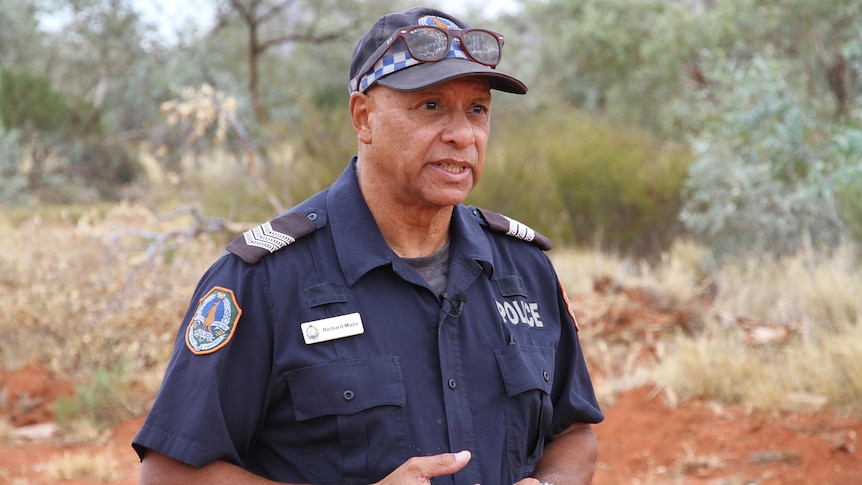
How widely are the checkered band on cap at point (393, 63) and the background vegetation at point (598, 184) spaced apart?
A: 4.40 metres

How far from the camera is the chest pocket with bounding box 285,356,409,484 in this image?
7.30 feet

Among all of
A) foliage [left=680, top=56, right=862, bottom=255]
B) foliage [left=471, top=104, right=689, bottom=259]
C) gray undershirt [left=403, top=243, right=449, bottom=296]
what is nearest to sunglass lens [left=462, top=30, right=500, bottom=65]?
gray undershirt [left=403, top=243, right=449, bottom=296]

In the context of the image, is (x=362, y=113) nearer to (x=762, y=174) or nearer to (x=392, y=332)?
(x=392, y=332)

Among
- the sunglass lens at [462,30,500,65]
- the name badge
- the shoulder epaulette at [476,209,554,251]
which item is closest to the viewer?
the name badge

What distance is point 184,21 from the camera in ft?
73.4

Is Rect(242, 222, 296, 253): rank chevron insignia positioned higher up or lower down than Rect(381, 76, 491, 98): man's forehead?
lower down

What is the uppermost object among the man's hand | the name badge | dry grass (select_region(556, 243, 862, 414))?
the name badge

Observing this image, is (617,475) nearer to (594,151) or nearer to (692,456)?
(692,456)

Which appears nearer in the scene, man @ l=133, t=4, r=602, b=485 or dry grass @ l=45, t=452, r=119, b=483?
man @ l=133, t=4, r=602, b=485

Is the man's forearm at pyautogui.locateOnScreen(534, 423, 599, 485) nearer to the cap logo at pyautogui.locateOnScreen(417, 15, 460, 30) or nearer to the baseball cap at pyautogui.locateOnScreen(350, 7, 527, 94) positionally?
the baseball cap at pyautogui.locateOnScreen(350, 7, 527, 94)

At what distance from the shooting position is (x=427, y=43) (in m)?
2.45

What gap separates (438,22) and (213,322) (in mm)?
968

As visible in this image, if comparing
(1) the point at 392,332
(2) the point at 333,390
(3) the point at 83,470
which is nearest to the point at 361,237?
Answer: (1) the point at 392,332

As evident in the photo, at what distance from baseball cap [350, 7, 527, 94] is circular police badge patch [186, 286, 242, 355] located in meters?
0.66
